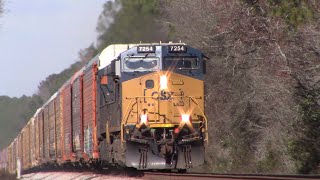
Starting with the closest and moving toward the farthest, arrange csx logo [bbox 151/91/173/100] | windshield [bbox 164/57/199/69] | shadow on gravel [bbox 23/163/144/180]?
csx logo [bbox 151/91/173/100] < windshield [bbox 164/57/199/69] < shadow on gravel [bbox 23/163/144/180]

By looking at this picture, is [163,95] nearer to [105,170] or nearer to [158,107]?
[158,107]

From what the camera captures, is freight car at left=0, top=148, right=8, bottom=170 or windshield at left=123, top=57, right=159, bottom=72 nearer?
windshield at left=123, top=57, right=159, bottom=72

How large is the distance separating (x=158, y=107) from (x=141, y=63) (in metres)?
1.38

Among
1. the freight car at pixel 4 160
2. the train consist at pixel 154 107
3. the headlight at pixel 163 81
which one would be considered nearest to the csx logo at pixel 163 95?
the train consist at pixel 154 107

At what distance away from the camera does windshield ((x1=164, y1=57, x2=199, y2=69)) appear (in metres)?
18.0

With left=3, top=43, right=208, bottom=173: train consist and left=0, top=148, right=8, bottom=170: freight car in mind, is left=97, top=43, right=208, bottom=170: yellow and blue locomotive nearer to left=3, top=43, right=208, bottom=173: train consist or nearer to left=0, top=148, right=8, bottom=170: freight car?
left=3, top=43, right=208, bottom=173: train consist

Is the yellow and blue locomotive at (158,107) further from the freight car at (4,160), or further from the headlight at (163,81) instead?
the freight car at (4,160)

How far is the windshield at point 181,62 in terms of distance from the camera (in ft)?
58.9

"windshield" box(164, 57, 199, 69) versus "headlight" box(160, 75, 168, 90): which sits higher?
"windshield" box(164, 57, 199, 69)

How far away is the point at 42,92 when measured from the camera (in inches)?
4237

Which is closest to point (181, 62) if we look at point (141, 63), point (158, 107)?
point (141, 63)

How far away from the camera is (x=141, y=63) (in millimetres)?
17953

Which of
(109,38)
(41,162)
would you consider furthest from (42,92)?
(109,38)

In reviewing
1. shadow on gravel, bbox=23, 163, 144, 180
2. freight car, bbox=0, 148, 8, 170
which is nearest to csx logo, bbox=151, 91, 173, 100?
shadow on gravel, bbox=23, 163, 144, 180
